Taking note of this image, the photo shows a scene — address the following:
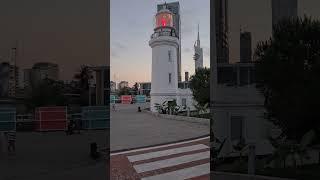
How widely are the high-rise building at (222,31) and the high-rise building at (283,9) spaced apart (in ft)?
1.48

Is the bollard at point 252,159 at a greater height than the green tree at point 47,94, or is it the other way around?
the green tree at point 47,94

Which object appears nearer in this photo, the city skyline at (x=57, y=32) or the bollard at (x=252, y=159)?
the city skyline at (x=57, y=32)

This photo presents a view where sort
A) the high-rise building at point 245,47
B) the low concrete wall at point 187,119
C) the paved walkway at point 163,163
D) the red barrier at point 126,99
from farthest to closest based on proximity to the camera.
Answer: the red barrier at point 126,99, the low concrete wall at point 187,119, the paved walkway at point 163,163, the high-rise building at point 245,47

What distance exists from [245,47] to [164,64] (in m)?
15.5

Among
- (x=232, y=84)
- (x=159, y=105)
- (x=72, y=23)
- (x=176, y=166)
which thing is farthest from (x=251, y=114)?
(x=159, y=105)

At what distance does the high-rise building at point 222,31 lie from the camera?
13.6 feet

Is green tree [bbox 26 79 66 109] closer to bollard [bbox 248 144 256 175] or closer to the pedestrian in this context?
the pedestrian

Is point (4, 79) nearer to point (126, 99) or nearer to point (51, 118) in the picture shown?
point (51, 118)

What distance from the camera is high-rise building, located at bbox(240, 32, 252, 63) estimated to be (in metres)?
4.01

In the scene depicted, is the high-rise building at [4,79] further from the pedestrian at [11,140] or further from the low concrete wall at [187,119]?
the low concrete wall at [187,119]

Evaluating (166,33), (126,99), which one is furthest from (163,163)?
(126,99)

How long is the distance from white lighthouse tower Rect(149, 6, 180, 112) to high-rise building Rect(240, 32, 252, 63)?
47.2ft

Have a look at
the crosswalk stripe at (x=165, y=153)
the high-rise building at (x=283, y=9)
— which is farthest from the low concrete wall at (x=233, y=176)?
the crosswalk stripe at (x=165, y=153)

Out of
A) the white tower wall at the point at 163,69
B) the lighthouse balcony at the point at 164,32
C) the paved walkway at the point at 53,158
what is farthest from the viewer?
the white tower wall at the point at 163,69
